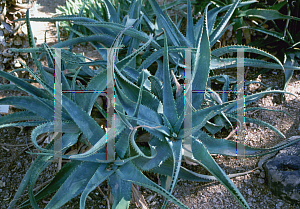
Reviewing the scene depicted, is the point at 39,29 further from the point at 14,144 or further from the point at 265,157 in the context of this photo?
the point at 265,157

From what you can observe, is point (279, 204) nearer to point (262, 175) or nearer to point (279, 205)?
point (279, 205)

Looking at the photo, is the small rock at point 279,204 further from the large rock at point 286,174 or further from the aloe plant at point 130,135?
the aloe plant at point 130,135

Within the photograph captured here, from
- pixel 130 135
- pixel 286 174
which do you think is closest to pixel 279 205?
pixel 286 174

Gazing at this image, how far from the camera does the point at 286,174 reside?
107 cm

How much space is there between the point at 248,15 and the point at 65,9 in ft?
5.59

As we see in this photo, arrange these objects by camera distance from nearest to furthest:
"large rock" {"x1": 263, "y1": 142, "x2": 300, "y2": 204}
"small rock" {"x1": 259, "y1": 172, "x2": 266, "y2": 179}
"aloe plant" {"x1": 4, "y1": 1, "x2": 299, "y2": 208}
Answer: "aloe plant" {"x1": 4, "y1": 1, "x2": 299, "y2": 208} → "large rock" {"x1": 263, "y1": 142, "x2": 300, "y2": 204} → "small rock" {"x1": 259, "y1": 172, "x2": 266, "y2": 179}

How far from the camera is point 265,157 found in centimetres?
122

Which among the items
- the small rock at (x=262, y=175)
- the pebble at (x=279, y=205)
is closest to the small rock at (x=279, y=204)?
the pebble at (x=279, y=205)

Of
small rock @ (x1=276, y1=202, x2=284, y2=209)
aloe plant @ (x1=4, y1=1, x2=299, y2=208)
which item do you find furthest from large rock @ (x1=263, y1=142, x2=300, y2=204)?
aloe plant @ (x1=4, y1=1, x2=299, y2=208)

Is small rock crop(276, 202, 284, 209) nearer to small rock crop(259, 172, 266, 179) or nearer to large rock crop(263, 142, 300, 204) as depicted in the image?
large rock crop(263, 142, 300, 204)

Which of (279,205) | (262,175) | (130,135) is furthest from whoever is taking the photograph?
(262,175)

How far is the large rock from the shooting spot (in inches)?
41.2

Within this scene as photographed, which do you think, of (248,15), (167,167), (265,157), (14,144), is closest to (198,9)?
(248,15)

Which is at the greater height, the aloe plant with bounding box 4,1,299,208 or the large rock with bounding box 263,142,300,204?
the aloe plant with bounding box 4,1,299,208
